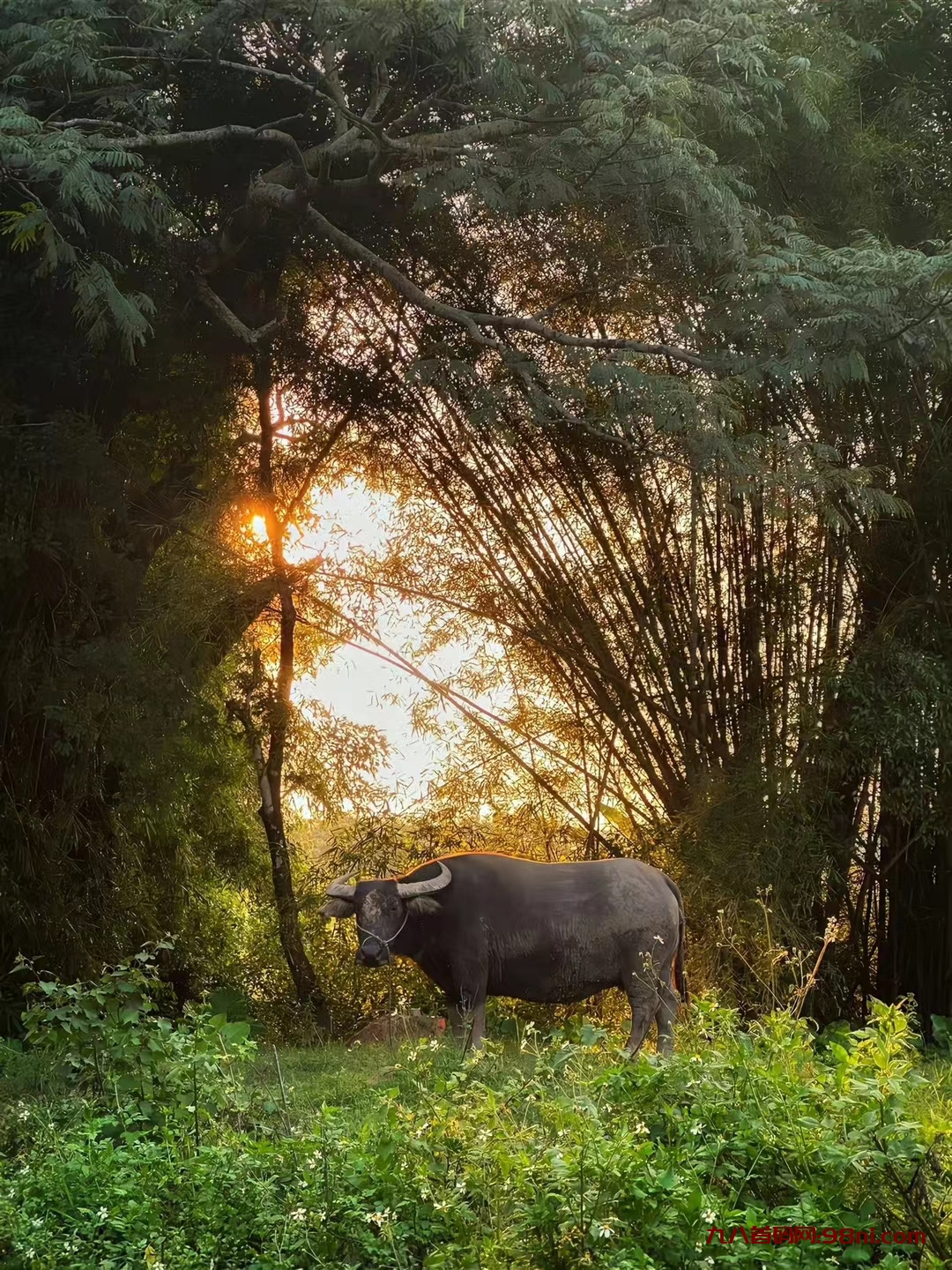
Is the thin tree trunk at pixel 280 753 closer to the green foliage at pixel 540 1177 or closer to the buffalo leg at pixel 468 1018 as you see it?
the buffalo leg at pixel 468 1018

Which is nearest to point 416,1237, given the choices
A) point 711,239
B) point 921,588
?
point 711,239

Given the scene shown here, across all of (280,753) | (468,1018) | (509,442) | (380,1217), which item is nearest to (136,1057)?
(380,1217)

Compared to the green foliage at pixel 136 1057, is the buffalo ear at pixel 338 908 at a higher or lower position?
higher

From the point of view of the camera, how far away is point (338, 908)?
458cm

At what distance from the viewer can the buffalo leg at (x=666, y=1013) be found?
4406 millimetres

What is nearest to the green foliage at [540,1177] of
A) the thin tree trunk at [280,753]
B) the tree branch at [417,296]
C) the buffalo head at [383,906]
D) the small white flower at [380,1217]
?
the small white flower at [380,1217]

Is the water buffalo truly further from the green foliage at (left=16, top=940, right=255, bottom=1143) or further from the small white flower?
the small white flower

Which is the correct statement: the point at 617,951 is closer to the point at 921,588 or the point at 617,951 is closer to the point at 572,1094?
the point at 572,1094

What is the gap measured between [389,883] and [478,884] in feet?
1.06

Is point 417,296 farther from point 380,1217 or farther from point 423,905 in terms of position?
point 380,1217

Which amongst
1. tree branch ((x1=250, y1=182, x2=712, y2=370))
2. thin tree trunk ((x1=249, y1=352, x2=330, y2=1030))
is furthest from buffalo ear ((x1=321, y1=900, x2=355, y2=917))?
tree branch ((x1=250, y1=182, x2=712, y2=370))

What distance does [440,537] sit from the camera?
21.0 feet

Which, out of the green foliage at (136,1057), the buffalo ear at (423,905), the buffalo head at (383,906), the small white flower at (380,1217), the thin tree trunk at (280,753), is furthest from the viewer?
the thin tree trunk at (280,753)

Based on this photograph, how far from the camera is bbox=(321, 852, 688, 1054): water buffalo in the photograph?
14.7 feet
